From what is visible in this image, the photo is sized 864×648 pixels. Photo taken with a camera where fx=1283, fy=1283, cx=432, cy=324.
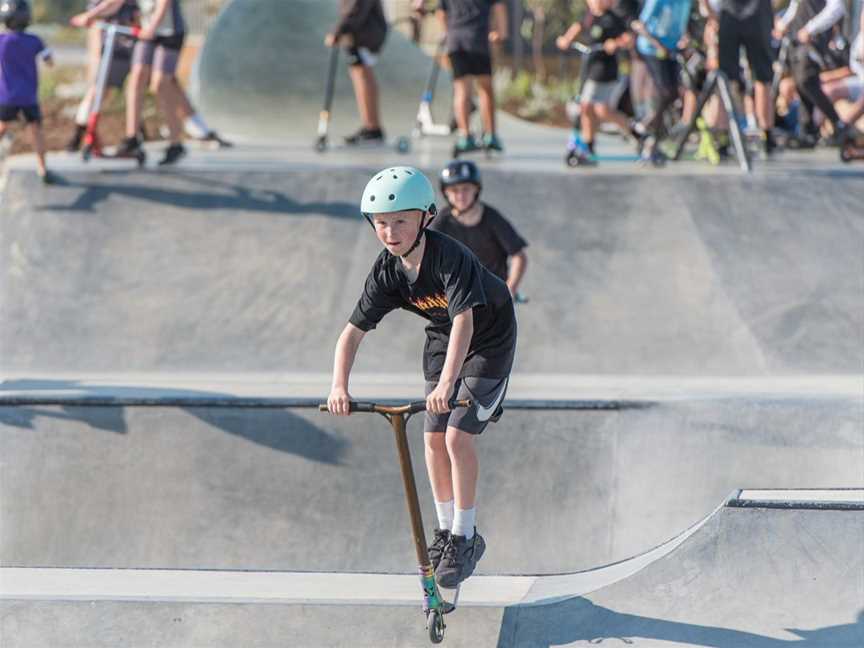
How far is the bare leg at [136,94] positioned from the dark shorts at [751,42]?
512 centimetres

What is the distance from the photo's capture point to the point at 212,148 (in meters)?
13.3

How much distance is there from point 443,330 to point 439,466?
61 cm

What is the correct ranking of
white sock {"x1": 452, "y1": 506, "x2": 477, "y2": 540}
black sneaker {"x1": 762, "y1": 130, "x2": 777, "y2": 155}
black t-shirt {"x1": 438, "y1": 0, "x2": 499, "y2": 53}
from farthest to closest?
black sneaker {"x1": 762, "y1": 130, "x2": 777, "y2": 155}, black t-shirt {"x1": 438, "y1": 0, "x2": 499, "y2": 53}, white sock {"x1": 452, "y1": 506, "x2": 477, "y2": 540}

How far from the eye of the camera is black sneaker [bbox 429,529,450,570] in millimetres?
5691

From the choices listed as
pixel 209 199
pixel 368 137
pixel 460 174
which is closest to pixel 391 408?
pixel 460 174

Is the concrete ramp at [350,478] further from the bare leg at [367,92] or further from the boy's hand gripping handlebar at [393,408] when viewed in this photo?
the bare leg at [367,92]

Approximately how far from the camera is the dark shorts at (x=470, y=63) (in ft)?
36.6

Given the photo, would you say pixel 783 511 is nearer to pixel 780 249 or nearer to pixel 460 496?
pixel 460 496

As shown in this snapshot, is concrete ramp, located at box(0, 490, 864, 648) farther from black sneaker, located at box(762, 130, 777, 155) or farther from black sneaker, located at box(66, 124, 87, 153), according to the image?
black sneaker, located at box(66, 124, 87, 153)

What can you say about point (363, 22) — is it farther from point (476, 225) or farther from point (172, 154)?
point (476, 225)

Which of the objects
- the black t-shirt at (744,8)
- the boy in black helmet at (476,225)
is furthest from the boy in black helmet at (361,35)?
the boy in black helmet at (476,225)

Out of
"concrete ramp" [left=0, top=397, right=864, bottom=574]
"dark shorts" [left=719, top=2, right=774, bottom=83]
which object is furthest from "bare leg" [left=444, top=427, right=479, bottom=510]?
"dark shorts" [left=719, top=2, right=774, bottom=83]

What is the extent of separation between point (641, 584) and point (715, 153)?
6718 millimetres

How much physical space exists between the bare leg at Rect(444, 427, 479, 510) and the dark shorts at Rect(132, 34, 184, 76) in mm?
6717
